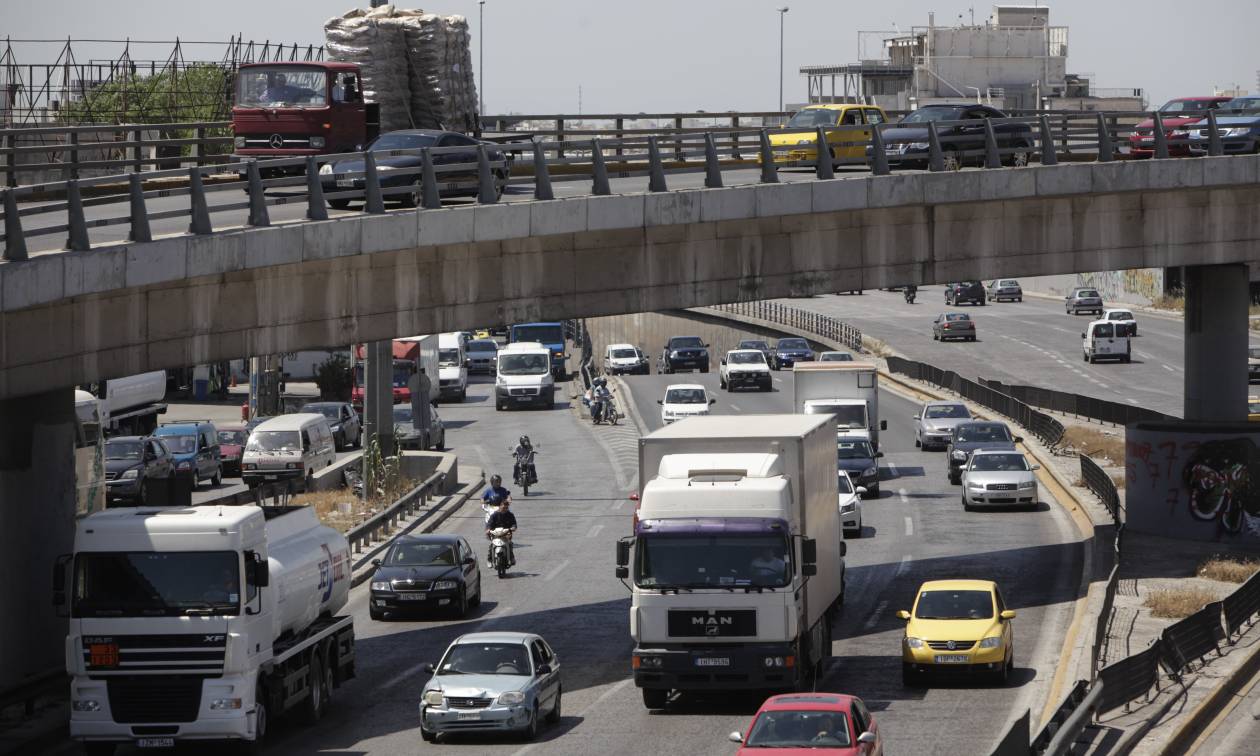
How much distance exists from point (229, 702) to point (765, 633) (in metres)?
6.93

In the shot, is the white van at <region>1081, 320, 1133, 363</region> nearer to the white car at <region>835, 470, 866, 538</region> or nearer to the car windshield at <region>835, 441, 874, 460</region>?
the car windshield at <region>835, 441, 874, 460</region>

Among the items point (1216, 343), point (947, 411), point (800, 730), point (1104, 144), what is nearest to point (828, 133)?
point (1104, 144)

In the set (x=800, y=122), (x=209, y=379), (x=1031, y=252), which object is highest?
(x=800, y=122)

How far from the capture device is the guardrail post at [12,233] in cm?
2248

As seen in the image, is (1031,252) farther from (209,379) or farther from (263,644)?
(209,379)

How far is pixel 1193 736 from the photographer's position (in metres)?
22.8

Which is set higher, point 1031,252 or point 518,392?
point 1031,252

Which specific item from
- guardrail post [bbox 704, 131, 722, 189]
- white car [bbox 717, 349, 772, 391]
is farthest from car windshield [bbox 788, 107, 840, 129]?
white car [bbox 717, 349, 772, 391]

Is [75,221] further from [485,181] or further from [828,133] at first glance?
[828,133]

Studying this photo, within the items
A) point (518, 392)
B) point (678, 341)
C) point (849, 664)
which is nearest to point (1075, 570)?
point (849, 664)

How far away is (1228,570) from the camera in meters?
34.8

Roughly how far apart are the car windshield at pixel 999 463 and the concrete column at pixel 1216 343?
563 centimetres

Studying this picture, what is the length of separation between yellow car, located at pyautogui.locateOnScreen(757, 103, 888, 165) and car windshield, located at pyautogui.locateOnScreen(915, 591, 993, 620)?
47.4 feet

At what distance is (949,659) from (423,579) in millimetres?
10895
